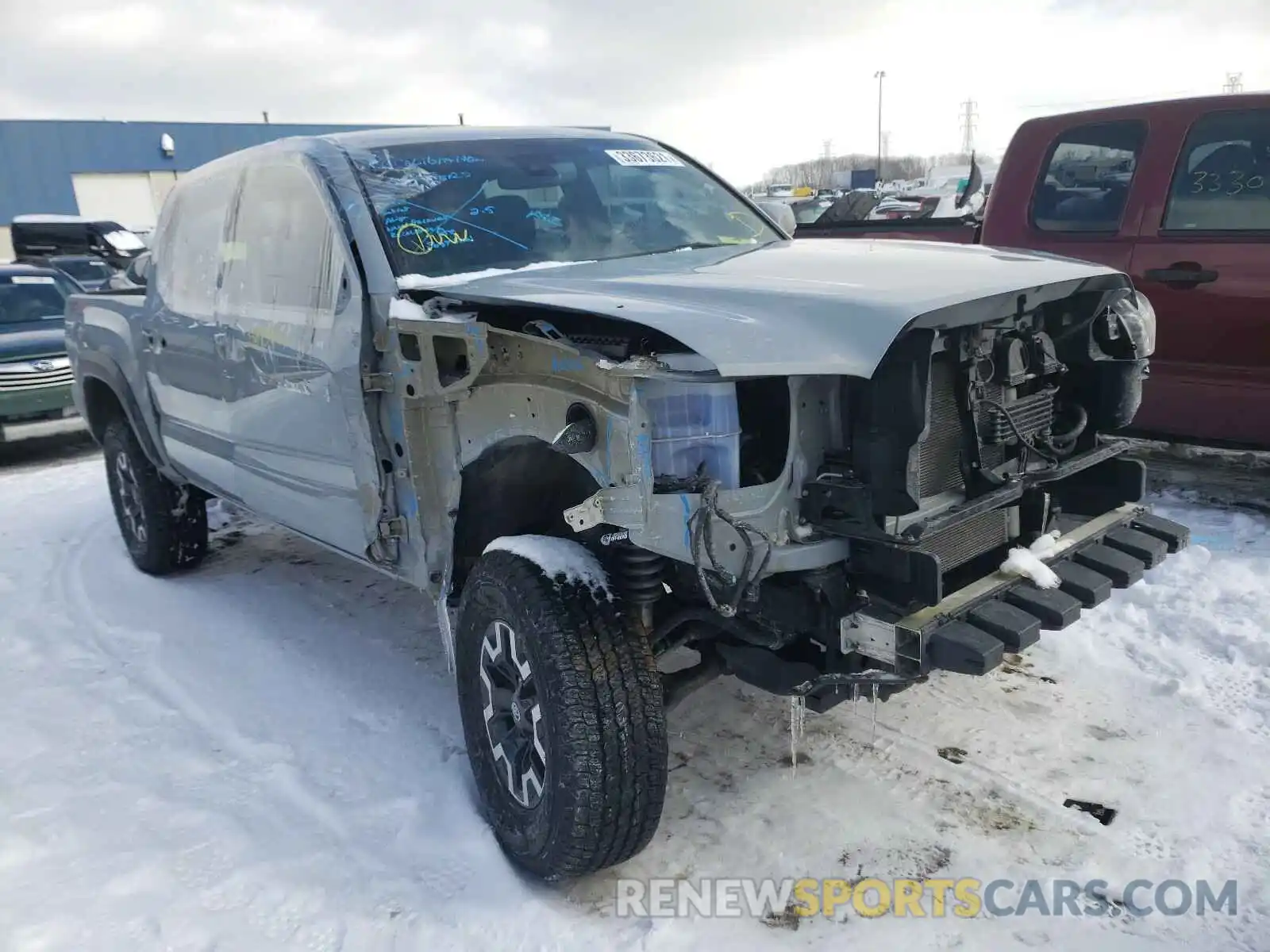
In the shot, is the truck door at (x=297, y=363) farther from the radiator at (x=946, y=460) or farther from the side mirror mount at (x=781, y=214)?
the side mirror mount at (x=781, y=214)

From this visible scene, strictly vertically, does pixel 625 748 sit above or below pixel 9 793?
above

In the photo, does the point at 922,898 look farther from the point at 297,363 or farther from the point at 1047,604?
the point at 297,363

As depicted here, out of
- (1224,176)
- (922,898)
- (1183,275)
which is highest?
(1224,176)

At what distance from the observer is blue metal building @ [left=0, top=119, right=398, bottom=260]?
99.9 ft

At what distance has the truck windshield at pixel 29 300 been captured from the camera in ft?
31.7

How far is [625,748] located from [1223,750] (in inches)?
76.1

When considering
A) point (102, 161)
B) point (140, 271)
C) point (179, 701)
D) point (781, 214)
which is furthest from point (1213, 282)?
point (102, 161)

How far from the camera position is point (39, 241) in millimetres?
21062

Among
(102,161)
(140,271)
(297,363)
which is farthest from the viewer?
(102,161)

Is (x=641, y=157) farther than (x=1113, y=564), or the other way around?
(x=641, y=157)

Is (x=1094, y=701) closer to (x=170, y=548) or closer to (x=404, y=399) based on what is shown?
(x=404, y=399)

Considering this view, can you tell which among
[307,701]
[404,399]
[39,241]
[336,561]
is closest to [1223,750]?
[404,399]

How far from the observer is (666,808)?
2.93 m

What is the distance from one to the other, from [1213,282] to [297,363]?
421 cm
